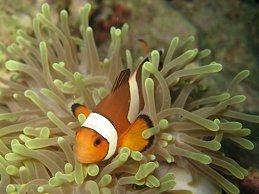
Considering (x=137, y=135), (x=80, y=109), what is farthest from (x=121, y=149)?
(x=80, y=109)

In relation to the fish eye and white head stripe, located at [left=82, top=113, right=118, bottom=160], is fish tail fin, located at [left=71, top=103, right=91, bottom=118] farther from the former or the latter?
the fish eye

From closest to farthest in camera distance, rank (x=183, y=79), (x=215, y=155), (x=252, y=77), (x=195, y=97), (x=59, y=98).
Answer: (x=215, y=155) < (x=59, y=98) < (x=183, y=79) < (x=195, y=97) < (x=252, y=77)

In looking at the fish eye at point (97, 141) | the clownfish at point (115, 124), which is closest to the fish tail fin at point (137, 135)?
the clownfish at point (115, 124)

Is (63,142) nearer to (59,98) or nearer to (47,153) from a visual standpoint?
(47,153)

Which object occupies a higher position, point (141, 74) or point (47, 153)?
point (141, 74)

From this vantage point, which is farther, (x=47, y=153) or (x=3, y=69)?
(x=3, y=69)

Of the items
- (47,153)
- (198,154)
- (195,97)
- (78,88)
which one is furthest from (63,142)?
(195,97)

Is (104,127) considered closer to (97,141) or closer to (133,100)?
(97,141)
